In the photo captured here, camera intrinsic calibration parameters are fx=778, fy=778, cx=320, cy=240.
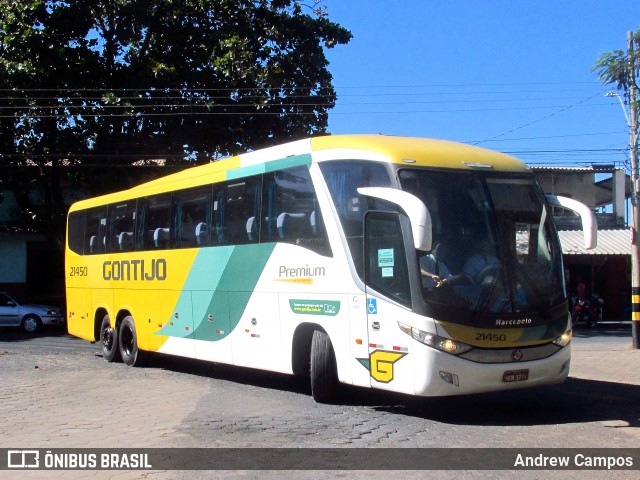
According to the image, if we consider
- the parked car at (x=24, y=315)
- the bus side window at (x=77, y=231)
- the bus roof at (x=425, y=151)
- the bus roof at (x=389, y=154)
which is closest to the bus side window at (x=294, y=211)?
the bus roof at (x=389, y=154)

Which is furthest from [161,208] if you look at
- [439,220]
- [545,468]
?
[545,468]

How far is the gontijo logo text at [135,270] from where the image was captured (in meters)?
14.6

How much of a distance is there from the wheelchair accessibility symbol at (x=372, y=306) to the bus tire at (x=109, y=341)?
8320 millimetres

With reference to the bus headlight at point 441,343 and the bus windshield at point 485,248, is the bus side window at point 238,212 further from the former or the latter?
the bus headlight at point 441,343

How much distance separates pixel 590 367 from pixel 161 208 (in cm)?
861

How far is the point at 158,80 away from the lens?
25922 mm

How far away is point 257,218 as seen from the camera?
1174 cm

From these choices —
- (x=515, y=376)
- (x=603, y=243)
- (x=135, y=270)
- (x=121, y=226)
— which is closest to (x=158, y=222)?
(x=135, y=270)

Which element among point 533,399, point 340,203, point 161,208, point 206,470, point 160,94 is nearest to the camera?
point 206,470

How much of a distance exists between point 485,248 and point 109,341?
1005 centimetres

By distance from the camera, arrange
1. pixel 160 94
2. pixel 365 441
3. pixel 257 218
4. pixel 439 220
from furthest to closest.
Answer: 1. pixel 160 94
2. pixel 257 218
3. pixel 439 220
4. pixel 365 441

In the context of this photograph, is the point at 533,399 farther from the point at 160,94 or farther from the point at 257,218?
the point at 160,94

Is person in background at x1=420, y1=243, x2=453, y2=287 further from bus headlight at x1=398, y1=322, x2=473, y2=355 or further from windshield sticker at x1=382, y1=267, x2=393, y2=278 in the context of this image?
bus headlight at x1=398, y1=322, x2=473, y2=355

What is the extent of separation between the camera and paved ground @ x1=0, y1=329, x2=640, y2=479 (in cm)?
802
